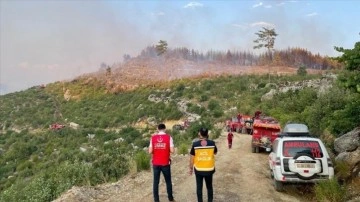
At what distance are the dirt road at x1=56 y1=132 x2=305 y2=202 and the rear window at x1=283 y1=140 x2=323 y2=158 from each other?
141 cm

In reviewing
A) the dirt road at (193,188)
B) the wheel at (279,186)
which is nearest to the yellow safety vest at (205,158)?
Answer: the dirt road at (193,188)

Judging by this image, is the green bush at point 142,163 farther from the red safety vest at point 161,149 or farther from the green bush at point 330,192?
the green bush at point 330,192

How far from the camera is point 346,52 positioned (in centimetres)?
1245

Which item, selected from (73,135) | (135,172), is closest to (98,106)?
(73,135)

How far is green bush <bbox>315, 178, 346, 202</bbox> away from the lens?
1136 cm

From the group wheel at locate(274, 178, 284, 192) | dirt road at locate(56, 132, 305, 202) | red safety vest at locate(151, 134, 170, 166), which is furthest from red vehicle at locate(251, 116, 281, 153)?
red safety vest at locate(151, 134, 170, 166)

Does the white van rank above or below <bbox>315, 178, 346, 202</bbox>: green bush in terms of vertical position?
above

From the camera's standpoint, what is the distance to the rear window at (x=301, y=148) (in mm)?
12398

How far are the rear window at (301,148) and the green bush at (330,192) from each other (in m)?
1.00

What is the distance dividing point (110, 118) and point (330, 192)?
179 ft

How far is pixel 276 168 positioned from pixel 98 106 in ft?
230

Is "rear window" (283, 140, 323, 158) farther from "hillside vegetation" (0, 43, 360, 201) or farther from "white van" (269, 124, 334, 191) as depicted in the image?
"hillside vegetation" (0, 43, 360, 201)

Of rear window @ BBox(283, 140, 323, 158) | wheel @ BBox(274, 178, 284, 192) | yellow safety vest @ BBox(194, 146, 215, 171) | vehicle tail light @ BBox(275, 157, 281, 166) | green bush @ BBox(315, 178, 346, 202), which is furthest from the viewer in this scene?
wheel @ BBox(274, 178, 284, 192)

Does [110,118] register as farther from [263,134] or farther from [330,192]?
[330,192]
